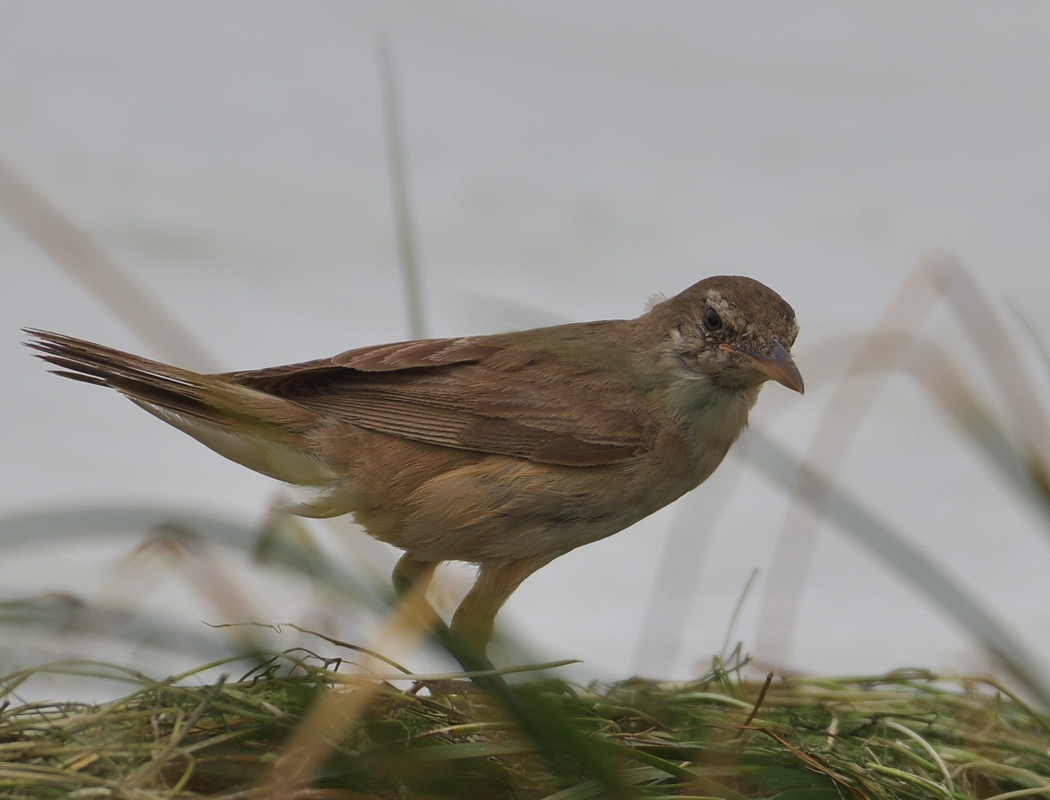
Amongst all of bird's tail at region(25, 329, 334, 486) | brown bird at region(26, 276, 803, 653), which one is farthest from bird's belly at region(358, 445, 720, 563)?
bird's tail at region(25, 329, 334, 486)

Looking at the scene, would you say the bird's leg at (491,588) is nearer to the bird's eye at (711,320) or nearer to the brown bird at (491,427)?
the brown bird at (491,427)

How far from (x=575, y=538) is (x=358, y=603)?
6.73ft

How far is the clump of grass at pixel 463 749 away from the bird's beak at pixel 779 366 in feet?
3.12

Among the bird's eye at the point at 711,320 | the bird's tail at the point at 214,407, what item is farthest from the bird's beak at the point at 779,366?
the bird's tail at the point at 214,407

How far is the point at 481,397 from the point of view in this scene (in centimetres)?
372

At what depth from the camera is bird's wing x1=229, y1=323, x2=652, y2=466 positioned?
11.8 feet

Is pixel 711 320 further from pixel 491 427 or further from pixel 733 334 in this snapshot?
pixel 491 427

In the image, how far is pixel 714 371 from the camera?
12.2ft

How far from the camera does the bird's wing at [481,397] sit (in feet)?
11.8

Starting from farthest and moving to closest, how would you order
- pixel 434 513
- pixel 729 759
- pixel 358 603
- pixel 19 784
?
pixel 434 513
pixel 729 759
pixel 19 784
pixel 358 603

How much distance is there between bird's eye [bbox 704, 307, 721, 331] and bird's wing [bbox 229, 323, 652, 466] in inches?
14.9

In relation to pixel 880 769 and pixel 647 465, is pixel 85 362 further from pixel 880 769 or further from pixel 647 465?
pixel 880 769

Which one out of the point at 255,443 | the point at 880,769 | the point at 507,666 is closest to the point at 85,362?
the point at 255,443

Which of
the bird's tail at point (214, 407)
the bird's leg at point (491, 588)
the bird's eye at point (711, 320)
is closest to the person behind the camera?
the bird's tail at point (214, 407)
